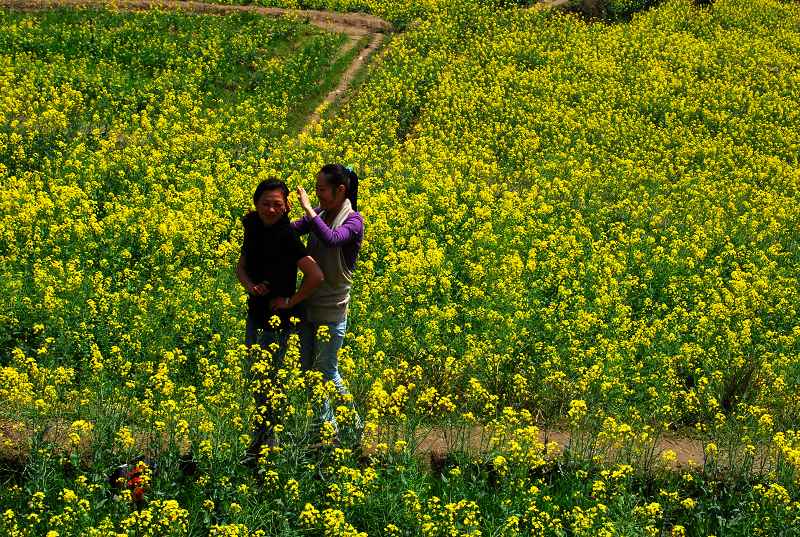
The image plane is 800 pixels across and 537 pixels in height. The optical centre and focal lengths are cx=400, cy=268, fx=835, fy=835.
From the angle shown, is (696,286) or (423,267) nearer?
(423,267)

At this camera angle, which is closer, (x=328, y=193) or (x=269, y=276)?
(x=328, y=193)

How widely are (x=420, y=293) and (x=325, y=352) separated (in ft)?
11.4

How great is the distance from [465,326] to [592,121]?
1073 cm

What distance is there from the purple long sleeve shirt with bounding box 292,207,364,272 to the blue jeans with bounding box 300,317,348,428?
1.91 ft

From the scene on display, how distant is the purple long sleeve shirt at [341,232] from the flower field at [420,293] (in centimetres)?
98

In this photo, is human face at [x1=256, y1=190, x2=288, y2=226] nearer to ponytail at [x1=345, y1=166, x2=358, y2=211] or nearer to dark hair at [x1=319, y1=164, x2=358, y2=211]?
dark hair at [x1=319, y1=164, x2=358, y2=211]

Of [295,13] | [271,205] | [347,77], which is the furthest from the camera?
[295,13]

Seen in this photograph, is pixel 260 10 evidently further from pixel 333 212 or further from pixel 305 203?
pixel 305 203

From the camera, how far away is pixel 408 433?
7418 mm

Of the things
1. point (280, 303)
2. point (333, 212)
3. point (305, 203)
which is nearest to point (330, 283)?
point (280, 303)

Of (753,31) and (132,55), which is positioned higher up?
(753,31)

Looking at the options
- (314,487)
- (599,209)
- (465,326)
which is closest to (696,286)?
(599,209)

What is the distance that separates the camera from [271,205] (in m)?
6.87

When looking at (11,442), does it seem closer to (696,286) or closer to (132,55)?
(696,286)
